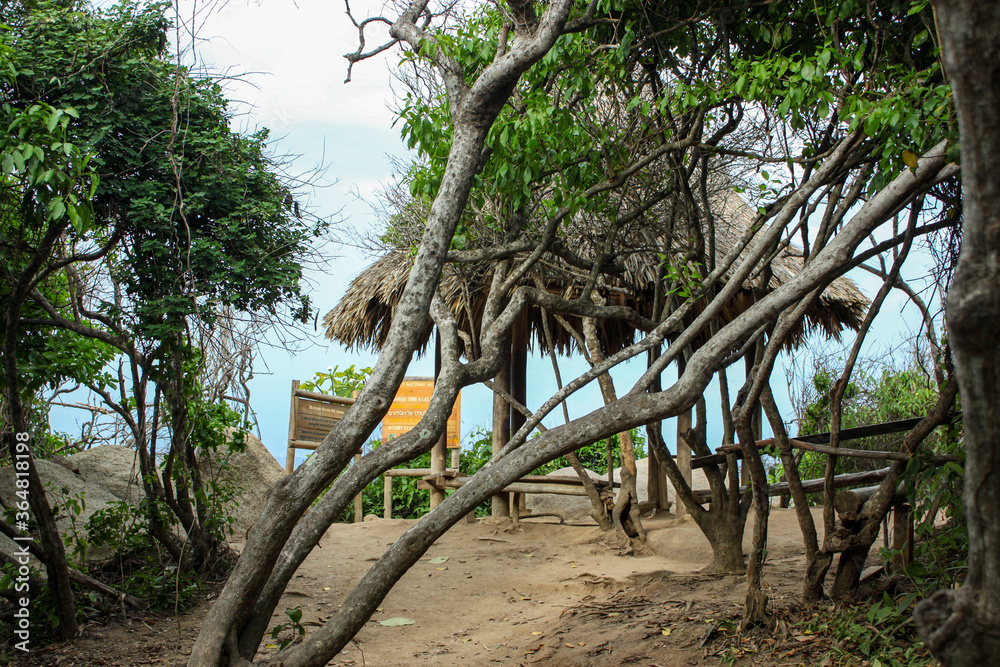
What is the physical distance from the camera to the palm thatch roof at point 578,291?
24.5 ft

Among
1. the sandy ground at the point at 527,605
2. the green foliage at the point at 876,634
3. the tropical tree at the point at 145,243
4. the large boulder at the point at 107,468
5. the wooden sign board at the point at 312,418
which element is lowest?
the sandy ground at the point at 527,605

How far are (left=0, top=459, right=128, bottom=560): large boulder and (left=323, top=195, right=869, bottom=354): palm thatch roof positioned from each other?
3434mm

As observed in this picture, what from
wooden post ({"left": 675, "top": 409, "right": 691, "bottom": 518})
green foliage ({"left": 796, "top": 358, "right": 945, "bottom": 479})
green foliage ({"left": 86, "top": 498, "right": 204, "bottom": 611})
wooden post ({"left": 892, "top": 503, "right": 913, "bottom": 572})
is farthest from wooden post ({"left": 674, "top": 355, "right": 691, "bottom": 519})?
green foliage ({"left": 86, "top": 498, "right": 204, "bottom": 611})

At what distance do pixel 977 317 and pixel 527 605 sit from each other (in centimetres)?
425

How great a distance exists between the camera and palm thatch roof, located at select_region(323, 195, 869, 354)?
7.46 meters

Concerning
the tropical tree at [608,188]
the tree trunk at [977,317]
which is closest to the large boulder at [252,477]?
the tropical tree at [608,188]

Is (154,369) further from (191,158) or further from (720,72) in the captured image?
(720,72)

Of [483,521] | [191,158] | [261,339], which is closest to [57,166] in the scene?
[191,158]

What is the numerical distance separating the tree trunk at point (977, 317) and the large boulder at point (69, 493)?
4788 mm

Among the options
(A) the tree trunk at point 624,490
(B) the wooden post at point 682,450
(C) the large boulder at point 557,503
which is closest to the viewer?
(A) the tree trunk at point 624,490

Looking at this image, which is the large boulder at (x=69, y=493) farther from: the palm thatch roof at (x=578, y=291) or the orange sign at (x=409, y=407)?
the orange sign at (x=409, y=407)

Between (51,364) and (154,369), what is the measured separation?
625mm

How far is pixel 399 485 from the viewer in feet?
33.8

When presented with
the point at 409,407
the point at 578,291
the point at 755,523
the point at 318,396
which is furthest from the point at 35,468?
the point at 409,407
